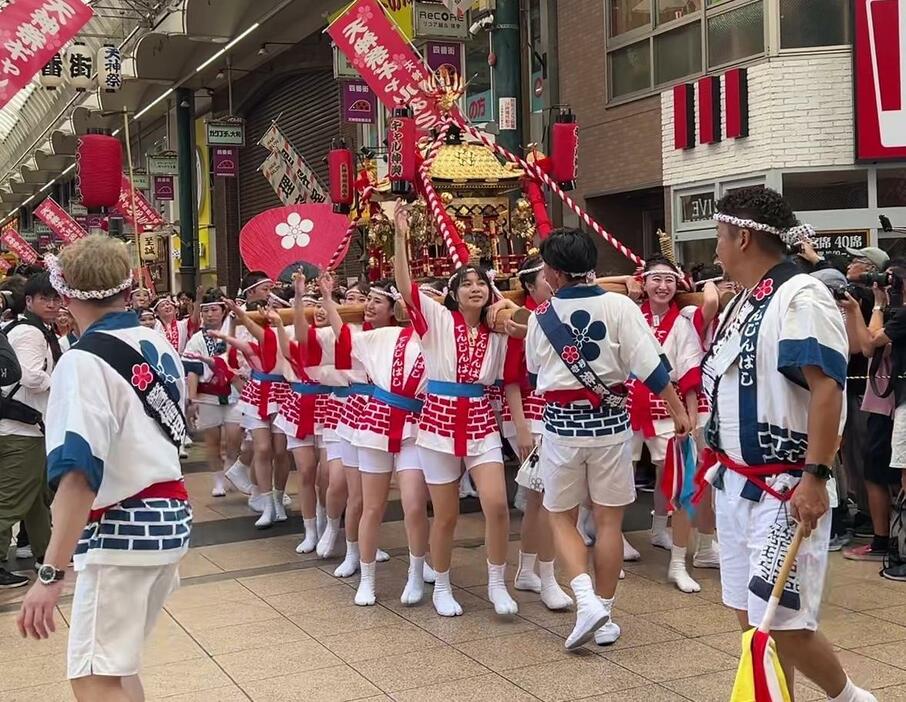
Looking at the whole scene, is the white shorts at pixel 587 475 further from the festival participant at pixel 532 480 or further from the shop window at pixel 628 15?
the shop window at pixel 628 15

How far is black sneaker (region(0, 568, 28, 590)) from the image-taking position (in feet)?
22.3

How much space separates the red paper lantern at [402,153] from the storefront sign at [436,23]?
396 centimetres

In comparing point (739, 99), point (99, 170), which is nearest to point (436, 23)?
point (739, 99)

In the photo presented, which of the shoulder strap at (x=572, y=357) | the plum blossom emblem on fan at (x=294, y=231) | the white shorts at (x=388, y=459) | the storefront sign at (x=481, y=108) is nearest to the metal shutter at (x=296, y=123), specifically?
the storefront sign at (x=481, y=108)

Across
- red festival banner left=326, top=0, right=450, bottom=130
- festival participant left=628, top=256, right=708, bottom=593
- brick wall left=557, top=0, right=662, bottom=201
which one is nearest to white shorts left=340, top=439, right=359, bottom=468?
festival participant left=628, top=256, right=708, bottom=593

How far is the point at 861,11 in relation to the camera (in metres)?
11.5

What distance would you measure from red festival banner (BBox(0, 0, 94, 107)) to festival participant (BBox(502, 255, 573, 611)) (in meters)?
6.23

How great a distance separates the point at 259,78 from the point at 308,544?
1932 centimetres

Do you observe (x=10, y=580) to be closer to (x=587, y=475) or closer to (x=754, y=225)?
(x=587, y=475)

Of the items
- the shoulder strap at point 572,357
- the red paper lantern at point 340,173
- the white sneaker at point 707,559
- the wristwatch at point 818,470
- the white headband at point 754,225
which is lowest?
the white sneaker at point 707,559

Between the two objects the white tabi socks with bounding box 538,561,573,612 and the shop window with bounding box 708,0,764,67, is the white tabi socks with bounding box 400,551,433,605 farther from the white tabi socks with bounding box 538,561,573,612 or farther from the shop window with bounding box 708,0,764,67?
the shop window with bounding box 708,0,764,67

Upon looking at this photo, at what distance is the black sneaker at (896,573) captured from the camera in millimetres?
5988

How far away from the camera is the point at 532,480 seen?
18.4 feet

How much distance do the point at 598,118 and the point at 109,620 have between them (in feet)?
40.8
